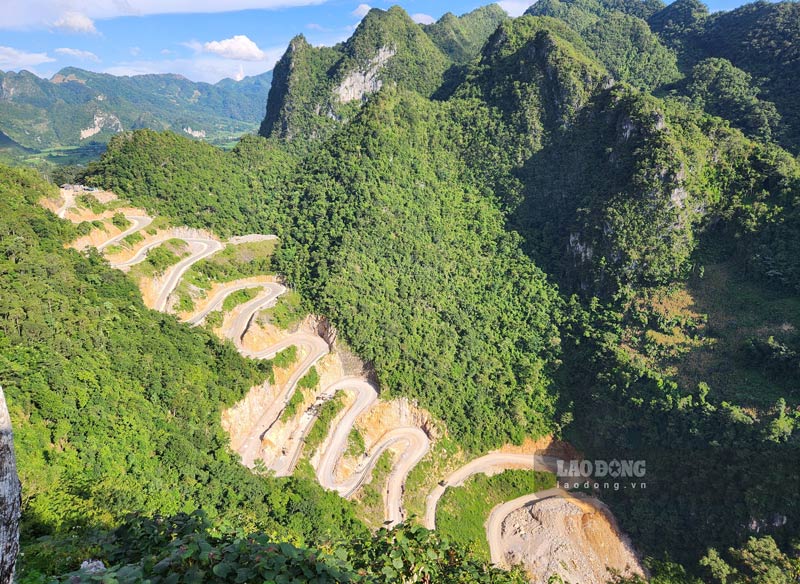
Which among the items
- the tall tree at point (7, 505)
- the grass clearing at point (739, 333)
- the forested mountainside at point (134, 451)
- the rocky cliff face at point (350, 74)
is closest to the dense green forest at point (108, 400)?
the forested mountainside at point (134, 451)

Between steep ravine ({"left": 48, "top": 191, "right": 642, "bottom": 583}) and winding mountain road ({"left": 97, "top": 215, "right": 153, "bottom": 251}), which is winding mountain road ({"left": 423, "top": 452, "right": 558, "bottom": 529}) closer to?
steep ravine ({"left": 48, "top": 191, "right": 642, "bottom": 583})

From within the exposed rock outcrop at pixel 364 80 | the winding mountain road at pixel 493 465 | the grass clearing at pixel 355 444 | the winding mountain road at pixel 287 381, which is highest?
the exposed rock outcrop at pixel 364 80

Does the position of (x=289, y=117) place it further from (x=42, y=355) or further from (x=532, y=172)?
(x=42, y=355)

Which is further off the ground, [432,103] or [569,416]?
[432,103]

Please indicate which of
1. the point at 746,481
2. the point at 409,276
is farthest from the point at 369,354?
the point at 746,481

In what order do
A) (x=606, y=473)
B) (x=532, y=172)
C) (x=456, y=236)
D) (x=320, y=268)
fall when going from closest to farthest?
(x=606, y=473) < (x=320, y=268) < (x=456, y=236) < (x=532, y=172)

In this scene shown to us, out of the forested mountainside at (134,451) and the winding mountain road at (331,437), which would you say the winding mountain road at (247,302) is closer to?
the winding mountain road at (331,437)

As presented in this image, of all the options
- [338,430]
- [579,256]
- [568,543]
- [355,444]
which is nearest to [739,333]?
[579,256]
